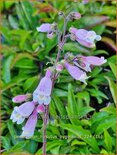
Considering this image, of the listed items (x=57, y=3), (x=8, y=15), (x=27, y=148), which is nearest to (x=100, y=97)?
(x=27, y=148)

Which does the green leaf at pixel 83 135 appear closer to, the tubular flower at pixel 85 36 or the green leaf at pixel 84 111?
the green leaf at pixel 84 111

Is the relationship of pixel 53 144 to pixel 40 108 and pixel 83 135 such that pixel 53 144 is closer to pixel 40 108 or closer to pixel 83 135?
pixel 83 135

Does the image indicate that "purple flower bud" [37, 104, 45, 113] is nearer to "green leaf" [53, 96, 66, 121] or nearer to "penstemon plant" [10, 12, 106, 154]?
"penstemon plant" [10, 12, 106, 154]

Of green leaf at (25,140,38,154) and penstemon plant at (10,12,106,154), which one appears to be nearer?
penstemon plant at (10,12,106,154)

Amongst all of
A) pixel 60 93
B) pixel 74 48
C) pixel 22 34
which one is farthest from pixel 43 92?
pixel 22 34

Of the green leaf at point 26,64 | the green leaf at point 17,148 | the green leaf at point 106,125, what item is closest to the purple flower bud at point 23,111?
the green leaf at point 17,148

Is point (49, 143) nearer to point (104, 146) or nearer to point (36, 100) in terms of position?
point (104, 146)

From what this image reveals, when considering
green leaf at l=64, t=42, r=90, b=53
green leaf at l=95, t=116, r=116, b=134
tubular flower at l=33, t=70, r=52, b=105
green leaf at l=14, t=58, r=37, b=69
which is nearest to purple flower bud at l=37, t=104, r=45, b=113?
tubular flower at l=33, t=70, r=52, b=105
